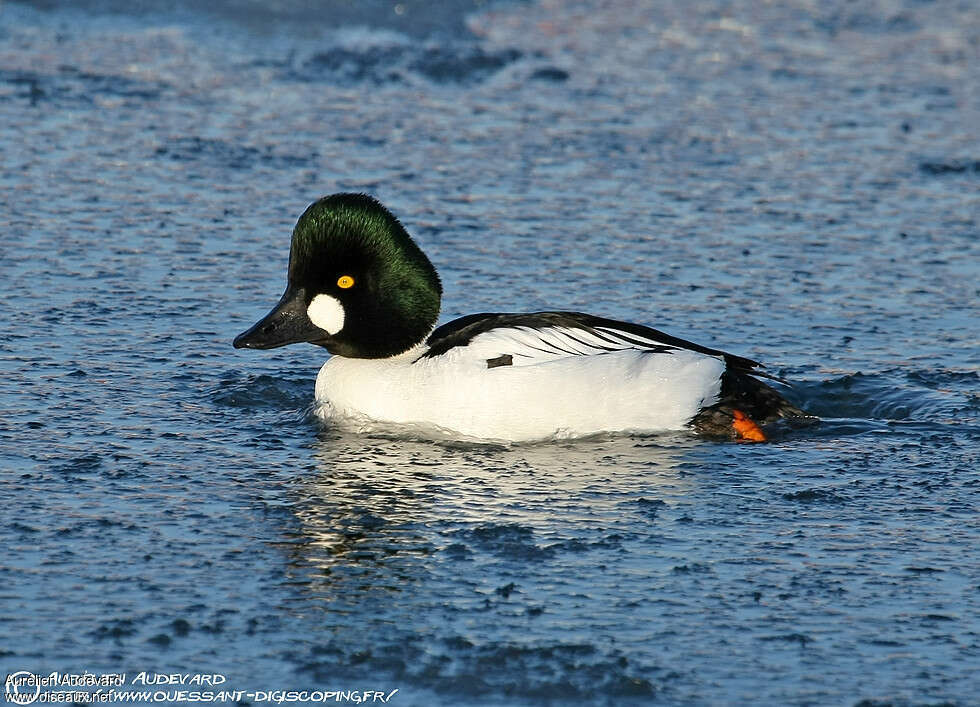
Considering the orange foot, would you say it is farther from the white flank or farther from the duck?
the white flank

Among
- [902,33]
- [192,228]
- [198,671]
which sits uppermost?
[902,33]

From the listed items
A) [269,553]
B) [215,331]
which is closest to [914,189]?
[215,331]

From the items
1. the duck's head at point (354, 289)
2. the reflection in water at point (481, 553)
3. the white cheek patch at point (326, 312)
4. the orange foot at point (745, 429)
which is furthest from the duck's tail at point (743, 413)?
the white cheek patch at point (326, 312)

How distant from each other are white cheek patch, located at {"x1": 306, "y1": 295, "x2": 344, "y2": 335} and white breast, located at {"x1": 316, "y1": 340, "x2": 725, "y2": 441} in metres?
0.19

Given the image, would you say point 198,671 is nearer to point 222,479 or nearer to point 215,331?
point 222,479

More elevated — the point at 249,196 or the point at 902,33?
the point at 902,33

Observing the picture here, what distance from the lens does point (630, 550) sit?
536 cm

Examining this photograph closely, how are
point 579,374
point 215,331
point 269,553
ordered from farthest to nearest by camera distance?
point 215,331 → point 579,374 → point 269,553

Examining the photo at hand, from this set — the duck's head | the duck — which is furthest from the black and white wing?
the duck's head

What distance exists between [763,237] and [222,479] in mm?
4273

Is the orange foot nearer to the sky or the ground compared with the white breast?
nearer to the ground

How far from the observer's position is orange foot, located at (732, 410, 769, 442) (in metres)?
6.69

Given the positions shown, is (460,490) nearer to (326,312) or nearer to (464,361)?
(464,361)

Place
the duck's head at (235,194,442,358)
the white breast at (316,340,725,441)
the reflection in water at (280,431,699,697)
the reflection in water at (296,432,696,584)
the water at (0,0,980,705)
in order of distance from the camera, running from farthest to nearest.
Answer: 1. the duck's head at (235,194,442,358)
2. the white breast at (316,340,725,441)
3. the reflection in water at (296,432,696,584)
4. the water at (0,0,980,705)
5. the reflection in water at (280,431,699,697)
